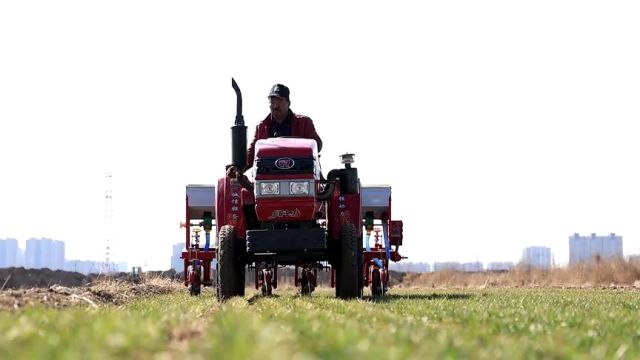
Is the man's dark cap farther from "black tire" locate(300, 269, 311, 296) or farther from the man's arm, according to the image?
"black tire" locate(300, 269, 311, 296)

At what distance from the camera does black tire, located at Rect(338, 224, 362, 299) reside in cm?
1206

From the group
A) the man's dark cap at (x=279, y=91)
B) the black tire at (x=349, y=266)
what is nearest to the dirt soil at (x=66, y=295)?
the black tire at (x=349, y=266)

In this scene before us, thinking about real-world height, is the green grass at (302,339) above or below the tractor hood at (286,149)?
below

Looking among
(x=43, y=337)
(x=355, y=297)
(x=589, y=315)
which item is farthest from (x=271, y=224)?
(x=43, y=337)

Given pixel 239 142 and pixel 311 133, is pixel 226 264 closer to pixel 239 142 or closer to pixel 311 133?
pixel 239 142

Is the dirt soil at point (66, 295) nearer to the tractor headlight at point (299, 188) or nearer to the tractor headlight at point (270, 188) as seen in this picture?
the tractor headlight at point (270, 188)

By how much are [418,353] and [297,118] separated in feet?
32.3

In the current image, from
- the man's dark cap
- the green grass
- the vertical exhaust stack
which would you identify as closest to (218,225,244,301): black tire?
the vertical exhaust stack

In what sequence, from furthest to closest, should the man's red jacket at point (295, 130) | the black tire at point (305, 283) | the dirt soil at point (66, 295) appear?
the black tire at point (305, 283), the man's red jacket at point (295, 130), the dirt soil at point (66, 295)

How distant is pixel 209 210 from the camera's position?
19109mm

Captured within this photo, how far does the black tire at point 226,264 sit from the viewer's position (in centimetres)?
1204

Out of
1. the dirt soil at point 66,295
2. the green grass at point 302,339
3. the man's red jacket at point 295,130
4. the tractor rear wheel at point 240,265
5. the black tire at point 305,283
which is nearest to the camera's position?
the green grass at point 302,339

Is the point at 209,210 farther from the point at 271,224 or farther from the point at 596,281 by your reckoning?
the point at 596,281

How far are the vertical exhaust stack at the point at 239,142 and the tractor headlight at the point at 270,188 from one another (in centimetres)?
42
